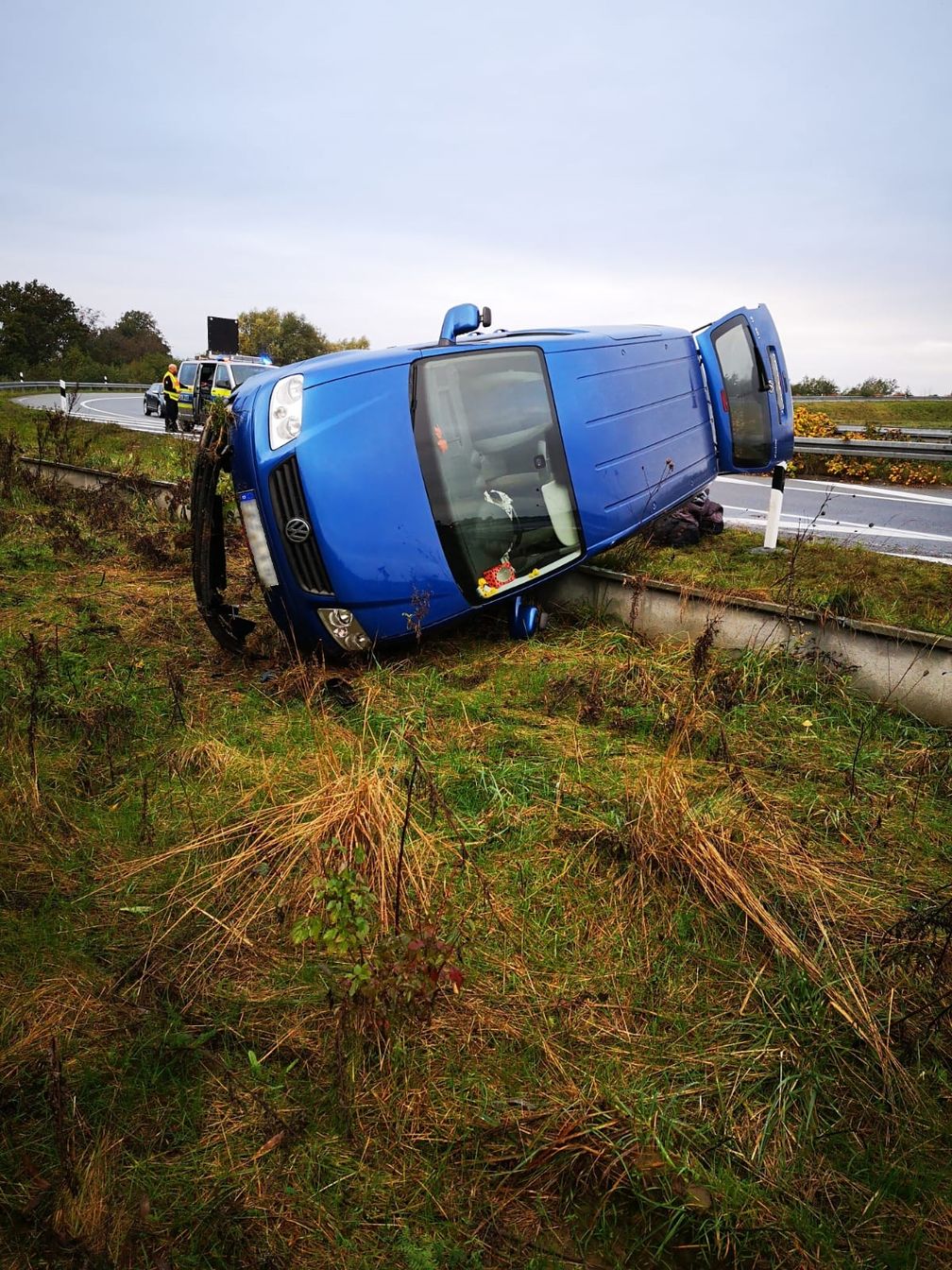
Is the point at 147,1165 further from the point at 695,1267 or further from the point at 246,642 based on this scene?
the point at 246,642

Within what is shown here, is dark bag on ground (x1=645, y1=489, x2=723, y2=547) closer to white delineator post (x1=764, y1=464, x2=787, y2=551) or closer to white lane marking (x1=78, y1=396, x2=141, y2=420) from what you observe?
white delineator post (x1=764, y1=464, x2=787, y2=551)

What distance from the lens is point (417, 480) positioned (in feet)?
15.3

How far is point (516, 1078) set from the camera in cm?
218

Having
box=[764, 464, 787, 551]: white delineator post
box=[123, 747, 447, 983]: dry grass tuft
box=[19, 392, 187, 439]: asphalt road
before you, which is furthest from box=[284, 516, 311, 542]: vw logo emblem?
box=[19, 392, 187, 439]: asphalt road

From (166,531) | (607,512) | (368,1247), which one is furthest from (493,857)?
(166,531)

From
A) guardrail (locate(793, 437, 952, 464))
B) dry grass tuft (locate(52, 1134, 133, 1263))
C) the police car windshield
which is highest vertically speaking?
Result: the police car windshield

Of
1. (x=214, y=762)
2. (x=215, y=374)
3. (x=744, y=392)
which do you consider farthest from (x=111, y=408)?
(x=214, y=762)

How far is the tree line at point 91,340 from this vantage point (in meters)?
44.7

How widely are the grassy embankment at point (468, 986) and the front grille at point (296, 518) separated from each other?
0.75 m

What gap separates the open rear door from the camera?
762 centimetres

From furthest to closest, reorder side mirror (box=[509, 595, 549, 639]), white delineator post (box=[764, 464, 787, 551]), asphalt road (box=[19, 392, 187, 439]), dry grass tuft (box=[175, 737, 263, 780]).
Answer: asphalt road (box=[19, 392, 187, 439]) < white delineator post (box=[764, 464, 787, 551]) < side mirror (box=[509, 595, 549, 639]) < dry grass tuft (box=[175, 737, 263, 780])

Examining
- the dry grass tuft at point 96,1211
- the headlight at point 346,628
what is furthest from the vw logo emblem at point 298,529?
the dry grass tuft at point 96,1211

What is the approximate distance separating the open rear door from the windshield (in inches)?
120

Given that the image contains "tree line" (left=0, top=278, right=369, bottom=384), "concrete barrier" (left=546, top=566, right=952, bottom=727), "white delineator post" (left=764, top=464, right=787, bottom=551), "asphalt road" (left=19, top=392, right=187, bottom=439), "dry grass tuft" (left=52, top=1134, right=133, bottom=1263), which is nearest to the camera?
"dry grass tuft" (left=52, top=1134, right=133, bottom=1263)
